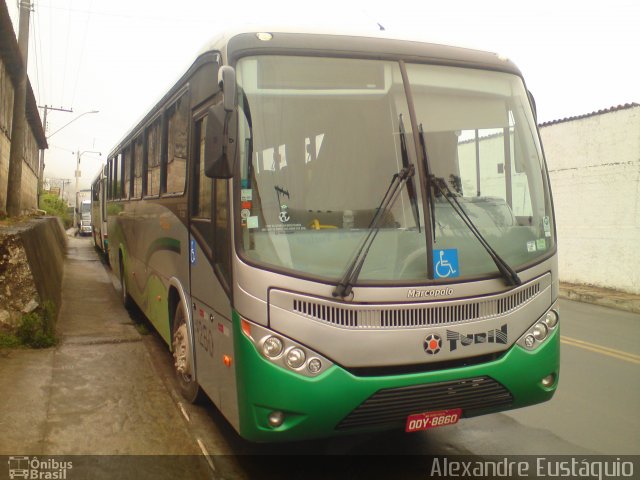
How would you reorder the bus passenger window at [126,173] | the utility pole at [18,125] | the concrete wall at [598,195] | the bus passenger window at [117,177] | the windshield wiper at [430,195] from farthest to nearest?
the utility pole at [18,125] < the concrete wall at [598,195] < the bus passenger window at [117,177] < the bus passenger window at [126,173] < the windshield wiper at [430,195]

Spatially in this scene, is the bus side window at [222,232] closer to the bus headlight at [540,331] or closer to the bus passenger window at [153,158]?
the bus headlight at [540,331]

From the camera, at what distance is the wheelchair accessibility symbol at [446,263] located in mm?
3533

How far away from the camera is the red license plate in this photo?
348 cm

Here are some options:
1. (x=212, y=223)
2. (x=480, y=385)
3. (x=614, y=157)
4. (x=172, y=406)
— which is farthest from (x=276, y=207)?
(x=614, y=157)

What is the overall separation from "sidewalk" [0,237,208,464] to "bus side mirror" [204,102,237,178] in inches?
80.9

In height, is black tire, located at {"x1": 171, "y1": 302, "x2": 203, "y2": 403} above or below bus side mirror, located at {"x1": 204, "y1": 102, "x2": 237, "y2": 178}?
below

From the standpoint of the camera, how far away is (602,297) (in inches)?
489

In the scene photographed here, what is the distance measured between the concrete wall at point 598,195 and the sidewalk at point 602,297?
0.35 m

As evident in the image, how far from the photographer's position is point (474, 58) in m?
4.14

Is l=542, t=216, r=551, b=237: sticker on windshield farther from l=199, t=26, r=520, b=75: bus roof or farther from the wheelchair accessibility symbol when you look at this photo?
l=199, t=26, r=520, b=75: bus roof

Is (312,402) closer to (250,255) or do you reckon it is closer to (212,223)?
(250,255)

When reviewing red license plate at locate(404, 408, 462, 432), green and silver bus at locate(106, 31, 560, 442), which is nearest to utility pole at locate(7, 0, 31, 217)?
green and silver bus at locate(106, 31, 560, 442)

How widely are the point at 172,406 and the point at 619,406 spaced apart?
4.07 m

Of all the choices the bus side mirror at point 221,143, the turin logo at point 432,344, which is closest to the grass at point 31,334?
the bus side mirror at point 221,143
